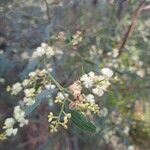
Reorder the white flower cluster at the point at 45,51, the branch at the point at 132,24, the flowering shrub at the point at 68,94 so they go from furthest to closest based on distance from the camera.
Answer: the branch at the point at 132,24
the white flower cluster at the point at 45,51
the flowering shrub at the point at 68,94

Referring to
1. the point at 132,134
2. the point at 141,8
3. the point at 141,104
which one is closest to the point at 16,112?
the point at 141,8

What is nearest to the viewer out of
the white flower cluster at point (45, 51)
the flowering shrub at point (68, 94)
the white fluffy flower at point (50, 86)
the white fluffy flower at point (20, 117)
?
the flowering shrub at point (68, 94)

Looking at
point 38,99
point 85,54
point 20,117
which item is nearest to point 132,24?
point 85,54

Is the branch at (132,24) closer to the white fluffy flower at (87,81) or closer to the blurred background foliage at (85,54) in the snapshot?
the blurred background foliage at (85,54)

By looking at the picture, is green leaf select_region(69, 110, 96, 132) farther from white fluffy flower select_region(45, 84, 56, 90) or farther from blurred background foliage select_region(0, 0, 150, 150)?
blurred background foliage select_region(0, 0, 150, 150)

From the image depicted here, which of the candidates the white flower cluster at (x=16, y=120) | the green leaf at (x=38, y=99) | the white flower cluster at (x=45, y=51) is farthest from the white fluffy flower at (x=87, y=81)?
the white flower cluster at (x=45, y=51)

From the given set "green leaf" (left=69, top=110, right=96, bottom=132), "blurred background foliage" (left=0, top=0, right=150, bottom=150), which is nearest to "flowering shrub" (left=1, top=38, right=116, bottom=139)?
"green leaf" (left=69, top=110, right=96, bottom=132)

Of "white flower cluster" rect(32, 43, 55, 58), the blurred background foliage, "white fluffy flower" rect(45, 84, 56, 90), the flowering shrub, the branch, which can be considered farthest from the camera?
the blurred background foliage

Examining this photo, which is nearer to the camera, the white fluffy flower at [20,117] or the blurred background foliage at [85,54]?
the white fluffy flower at [20,117]
